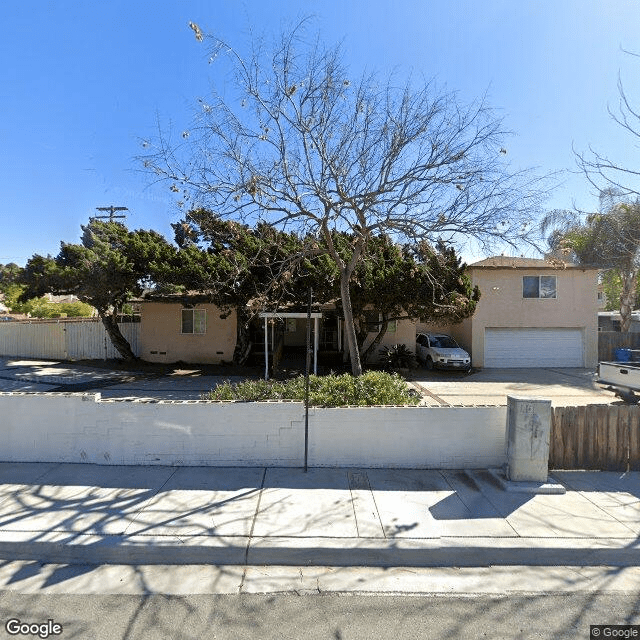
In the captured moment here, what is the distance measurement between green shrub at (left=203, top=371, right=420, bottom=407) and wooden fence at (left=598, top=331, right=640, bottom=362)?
1804cm

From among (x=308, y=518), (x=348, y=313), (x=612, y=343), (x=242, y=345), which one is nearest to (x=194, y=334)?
(x=242, y=345)

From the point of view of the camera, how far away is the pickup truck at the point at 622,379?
32.5 ft

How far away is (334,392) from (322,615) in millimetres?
3478

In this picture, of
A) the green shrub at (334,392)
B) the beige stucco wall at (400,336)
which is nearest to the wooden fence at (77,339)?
the beige stucco wall at (400,336)

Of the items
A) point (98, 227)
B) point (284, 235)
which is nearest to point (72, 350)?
point (98, 227)

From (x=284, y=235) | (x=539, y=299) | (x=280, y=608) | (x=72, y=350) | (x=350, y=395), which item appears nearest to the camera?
(x=280, y=608)

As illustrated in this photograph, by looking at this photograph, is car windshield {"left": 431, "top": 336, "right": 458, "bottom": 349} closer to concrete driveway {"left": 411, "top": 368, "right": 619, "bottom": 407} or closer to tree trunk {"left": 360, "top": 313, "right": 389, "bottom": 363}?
concrete driveway {"left": 411, "top": 368, "right": 619, "bottom": 407}

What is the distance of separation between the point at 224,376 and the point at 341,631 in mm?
13234

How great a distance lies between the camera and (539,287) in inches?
719

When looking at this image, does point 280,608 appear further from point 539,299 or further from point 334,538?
point 539,299

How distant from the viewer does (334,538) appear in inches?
161

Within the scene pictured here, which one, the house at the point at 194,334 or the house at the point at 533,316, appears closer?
the house at the point at 533,316

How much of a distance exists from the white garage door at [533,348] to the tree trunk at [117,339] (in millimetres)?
15668

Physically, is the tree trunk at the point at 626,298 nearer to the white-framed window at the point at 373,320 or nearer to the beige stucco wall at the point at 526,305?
the beige stucco wall at the point at 526,305
